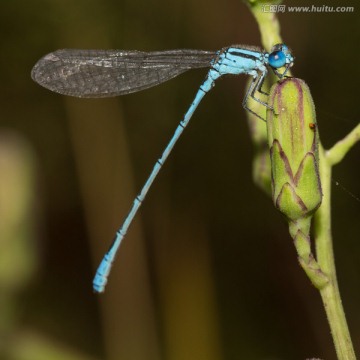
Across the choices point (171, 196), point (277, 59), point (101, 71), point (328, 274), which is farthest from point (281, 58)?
point (171, 196)

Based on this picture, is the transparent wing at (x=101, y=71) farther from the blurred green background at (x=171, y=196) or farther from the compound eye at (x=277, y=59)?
the compound eye at (x=277, y=59)

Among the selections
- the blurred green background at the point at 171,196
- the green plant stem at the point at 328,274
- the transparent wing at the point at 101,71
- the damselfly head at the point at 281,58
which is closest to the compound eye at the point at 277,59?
the damselfly head at the point at 281,58

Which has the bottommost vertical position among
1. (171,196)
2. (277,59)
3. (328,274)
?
(171,196)

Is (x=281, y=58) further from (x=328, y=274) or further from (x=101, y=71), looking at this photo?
(x=101, y=71)

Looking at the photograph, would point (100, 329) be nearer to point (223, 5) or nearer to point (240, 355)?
point (240, 355)

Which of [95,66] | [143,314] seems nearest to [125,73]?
[95,66]
